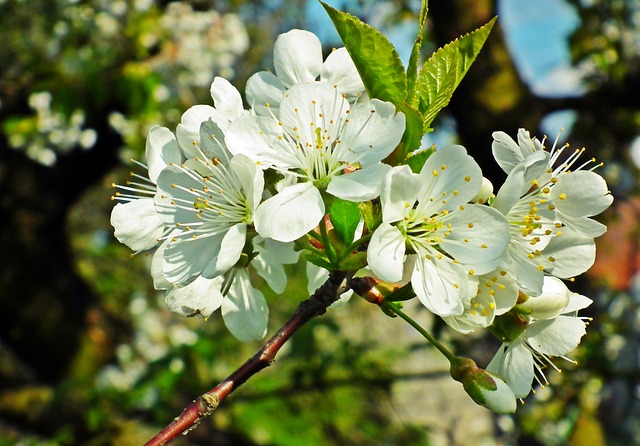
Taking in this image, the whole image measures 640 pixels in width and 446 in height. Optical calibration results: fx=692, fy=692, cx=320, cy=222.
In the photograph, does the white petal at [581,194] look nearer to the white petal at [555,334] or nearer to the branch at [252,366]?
the white petal at [555,334]

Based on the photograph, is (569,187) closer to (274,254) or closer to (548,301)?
(548,301)

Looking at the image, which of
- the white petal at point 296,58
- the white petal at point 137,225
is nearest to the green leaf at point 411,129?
the white petal at point 296,58

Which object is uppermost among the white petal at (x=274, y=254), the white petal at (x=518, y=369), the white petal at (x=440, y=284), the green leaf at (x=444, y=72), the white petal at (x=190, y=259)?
the green leaf at (x=444, y=72)

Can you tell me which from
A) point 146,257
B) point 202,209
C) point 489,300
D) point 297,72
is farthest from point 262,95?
point 146,257

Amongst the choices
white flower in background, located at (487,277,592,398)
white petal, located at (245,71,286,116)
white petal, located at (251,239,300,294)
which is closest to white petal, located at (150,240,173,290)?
white petal, located at (251,239,300,294)

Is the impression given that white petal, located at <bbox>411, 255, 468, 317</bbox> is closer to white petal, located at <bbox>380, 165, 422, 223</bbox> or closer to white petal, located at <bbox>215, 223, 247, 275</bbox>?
white petal, located at <bbox>380, 165, 422, 223</bbox>

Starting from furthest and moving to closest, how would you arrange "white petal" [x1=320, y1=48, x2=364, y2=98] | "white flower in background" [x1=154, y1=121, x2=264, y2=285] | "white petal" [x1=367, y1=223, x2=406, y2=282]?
"white petal" [x1=320, y1=48, x2=364, y2=98]
"white flower in background" [x1=154, y1=121, x2=264, y2=285]
"white petal" [x1=367, y1=223, x2=406, y2=282]

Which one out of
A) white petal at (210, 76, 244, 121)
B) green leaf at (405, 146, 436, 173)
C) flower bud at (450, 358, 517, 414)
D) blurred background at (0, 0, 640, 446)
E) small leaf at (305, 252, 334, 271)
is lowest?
blurred background at (0, 0, 640, 446)

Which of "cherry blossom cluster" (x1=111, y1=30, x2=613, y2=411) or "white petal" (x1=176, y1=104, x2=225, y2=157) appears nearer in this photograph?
"cherry blossom cluster" (x1=111, y1=30, x2=613, y2=411)
